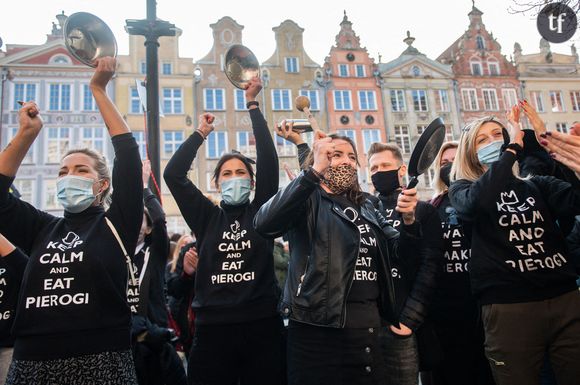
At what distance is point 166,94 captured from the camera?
2788cm

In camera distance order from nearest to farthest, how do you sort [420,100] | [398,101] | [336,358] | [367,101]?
[336,358] → [367,101] → [398,101] → [420,100]

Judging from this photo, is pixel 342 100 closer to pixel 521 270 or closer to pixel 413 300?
pixel 413 300

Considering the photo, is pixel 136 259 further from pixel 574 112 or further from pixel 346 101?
pixel 574 112

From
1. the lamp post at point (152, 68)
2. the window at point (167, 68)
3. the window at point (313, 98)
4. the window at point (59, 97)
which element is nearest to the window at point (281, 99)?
the window at point (313, 98)

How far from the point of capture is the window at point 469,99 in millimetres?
31547

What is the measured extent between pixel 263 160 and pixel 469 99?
1250 inches

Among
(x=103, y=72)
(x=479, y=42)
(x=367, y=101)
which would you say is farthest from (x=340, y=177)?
(x=479, y=42)

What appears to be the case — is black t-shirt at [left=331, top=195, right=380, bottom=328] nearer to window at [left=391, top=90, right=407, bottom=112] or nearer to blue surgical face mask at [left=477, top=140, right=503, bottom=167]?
blue surgical face mask at [left=477, top=140, right=503, bottom=167]

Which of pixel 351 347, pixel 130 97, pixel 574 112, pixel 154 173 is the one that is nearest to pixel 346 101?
pixel 130 97

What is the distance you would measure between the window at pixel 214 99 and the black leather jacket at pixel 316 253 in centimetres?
2669

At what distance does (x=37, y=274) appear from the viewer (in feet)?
8.13

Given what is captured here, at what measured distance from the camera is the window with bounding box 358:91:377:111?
30.2 metres

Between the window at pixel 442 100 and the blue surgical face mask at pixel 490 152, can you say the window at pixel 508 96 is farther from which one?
the blue surgical face mask at pixel 490 152

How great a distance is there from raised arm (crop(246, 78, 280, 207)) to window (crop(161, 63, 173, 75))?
1044 inches
